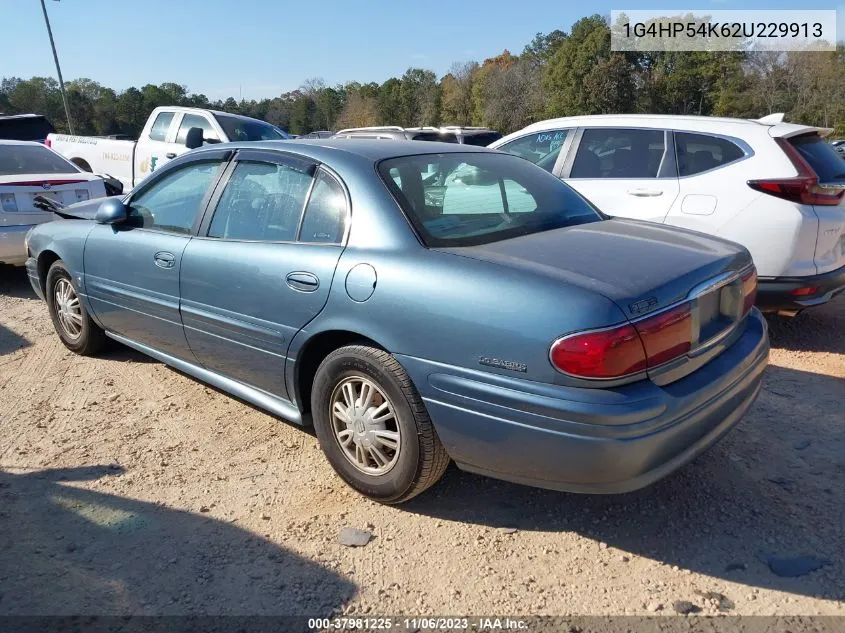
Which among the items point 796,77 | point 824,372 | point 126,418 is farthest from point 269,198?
point 796,77

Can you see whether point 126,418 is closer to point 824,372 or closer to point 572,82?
point 824,372

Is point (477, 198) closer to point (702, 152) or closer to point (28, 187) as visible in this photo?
point (702, 152)

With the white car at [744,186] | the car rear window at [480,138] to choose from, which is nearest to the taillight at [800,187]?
the white car at [744,186]

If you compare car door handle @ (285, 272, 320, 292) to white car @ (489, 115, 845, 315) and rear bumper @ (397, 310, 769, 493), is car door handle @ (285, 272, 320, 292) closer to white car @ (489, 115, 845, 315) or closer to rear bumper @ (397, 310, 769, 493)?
rear bumper @ (397, 310, 769, 493)

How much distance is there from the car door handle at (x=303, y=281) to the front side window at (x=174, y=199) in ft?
3.33

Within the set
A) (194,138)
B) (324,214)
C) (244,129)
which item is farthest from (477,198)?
(244,129)

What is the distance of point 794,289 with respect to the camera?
15.0 feet

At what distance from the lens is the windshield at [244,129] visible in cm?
1056

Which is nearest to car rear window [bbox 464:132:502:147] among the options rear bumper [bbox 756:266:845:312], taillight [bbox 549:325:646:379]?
rear bumper [bbox 756:266:845:312]

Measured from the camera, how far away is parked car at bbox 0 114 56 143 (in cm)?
1429

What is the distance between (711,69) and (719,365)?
2228 inches

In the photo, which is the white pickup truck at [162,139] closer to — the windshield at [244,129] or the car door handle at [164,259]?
the windshield at [244,129]

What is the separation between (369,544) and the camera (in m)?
2.71

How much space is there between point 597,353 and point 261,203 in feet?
6.54
